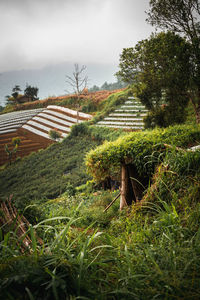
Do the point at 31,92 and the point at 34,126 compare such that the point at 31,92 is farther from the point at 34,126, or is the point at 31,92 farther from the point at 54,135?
the point at 54,135

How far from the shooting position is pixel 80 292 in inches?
26.4

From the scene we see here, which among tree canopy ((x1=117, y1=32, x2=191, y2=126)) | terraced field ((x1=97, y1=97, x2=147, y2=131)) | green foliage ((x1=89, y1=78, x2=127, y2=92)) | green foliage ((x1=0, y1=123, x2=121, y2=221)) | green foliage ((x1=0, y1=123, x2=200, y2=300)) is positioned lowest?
green foliage ((x1=0, y1=123, x2=121, y2=221))

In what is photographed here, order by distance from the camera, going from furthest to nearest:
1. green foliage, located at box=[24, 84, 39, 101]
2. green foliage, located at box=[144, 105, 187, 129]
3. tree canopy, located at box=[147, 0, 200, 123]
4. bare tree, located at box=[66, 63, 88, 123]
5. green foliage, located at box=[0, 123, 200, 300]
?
green foliage, located at box=[24, 84, 39, 101] → bare tree, located at box=[66, 63, 88, 123] → green foliage, located at box=[144, 105, 187, 129] → tree canopy, located at box=[147, 0, 200, 123] → green foliage, located at box=[0, 123, 200, 300]

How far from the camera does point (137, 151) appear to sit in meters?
2.45

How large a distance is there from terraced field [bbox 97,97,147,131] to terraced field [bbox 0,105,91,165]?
324 centimetres

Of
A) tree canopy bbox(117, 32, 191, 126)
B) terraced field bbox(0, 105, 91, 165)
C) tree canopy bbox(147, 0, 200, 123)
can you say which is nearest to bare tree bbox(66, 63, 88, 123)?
terraced field bbox(0, 105, 91, 165)

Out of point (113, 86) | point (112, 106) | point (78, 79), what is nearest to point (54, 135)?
point (112, 106)

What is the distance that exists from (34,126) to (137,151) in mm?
14191

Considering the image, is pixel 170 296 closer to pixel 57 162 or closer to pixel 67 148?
pixel 57 162

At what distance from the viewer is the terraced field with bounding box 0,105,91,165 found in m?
12.9

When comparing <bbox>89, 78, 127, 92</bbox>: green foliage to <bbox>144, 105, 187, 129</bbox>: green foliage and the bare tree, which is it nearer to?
the bare tree

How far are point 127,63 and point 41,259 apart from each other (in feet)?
20.9

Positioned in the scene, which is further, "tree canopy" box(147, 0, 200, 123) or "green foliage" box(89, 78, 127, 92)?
"green foliage" box(89, 78, 127, 92)

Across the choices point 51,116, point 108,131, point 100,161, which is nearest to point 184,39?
point 100,161
